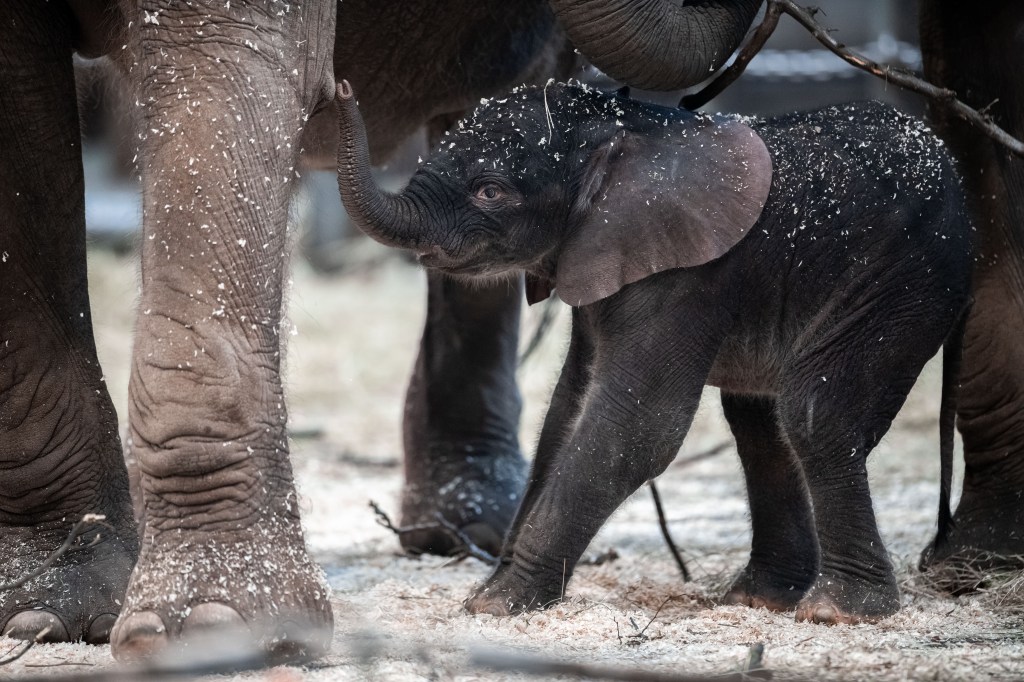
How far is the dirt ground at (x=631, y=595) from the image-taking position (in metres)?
2.92

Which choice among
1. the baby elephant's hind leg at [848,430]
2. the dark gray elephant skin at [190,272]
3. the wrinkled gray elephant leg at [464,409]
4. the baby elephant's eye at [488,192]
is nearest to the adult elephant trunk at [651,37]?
the dark gray elephant skin at [190,272]

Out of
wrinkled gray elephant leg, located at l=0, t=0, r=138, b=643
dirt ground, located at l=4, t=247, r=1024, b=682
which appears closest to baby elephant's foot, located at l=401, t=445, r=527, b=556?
dirt ground, located at l=4, t=247, r=1024, b=682

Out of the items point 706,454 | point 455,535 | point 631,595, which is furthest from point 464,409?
point 631,595

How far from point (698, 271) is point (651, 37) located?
56 cm

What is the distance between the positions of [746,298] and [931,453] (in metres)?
3.27

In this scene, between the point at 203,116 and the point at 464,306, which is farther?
the point at 464,306

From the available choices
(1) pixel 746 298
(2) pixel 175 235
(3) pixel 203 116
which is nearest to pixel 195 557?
(2) pixel 175 235

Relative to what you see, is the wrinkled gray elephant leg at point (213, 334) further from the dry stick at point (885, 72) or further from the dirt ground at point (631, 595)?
the dry stick at point (885, 72)

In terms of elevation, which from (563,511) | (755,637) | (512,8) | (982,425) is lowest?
(755,637)

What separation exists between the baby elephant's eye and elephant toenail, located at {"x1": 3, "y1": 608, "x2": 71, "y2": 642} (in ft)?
4.47

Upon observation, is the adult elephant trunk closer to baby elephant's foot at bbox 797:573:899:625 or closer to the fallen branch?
baby elephant's foot at bbox 797:573:899:625

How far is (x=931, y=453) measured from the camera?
6.64 m

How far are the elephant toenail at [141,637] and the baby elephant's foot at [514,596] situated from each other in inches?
37.2

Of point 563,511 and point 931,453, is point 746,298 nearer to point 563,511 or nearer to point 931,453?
point 563,511
